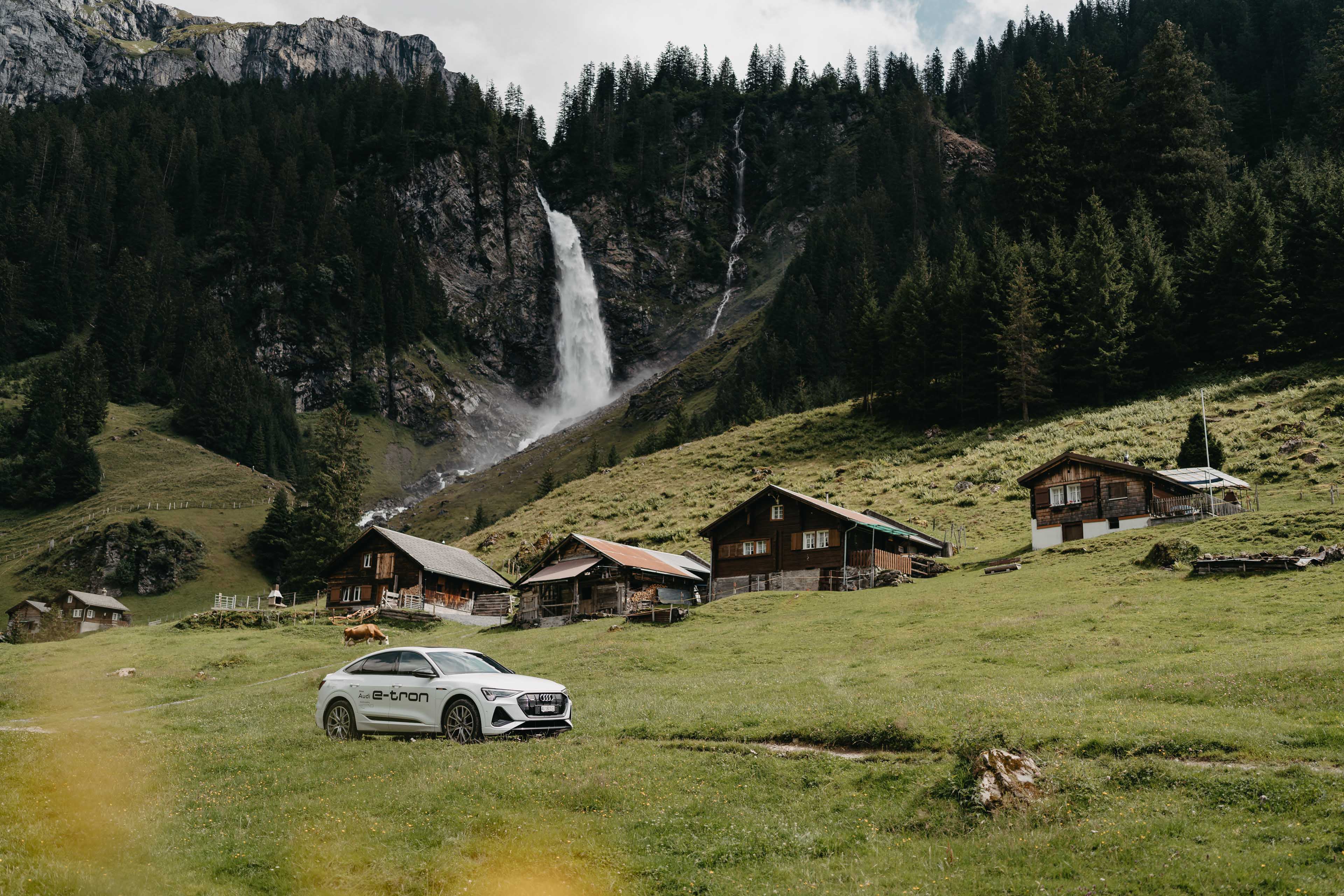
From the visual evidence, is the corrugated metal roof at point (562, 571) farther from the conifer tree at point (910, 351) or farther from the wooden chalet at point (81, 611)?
the conifer tree at point (910, 351)

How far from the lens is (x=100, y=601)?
85.1 meters

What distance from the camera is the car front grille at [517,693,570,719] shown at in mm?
17906

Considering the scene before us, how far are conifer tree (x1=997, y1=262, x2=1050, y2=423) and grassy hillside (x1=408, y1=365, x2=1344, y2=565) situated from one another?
3.38 m

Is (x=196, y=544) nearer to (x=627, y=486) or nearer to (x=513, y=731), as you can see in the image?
(x=627, y=486)

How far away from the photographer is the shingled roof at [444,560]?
64938 mm

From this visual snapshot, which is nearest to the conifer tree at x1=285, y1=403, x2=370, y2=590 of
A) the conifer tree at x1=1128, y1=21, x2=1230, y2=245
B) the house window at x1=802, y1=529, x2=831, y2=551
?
the house window at x1=802, y1=529, x2=831, y2=551

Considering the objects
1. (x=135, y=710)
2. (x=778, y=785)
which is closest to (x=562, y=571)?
(x=135, y=710)

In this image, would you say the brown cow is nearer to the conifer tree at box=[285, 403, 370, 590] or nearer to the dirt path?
the dirt path

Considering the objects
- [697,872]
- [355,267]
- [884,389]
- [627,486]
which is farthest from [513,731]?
[355,267]

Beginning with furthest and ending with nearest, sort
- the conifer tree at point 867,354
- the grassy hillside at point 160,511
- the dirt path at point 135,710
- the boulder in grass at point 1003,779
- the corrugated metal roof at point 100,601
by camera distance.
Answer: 1. the conifer tree at point 867,354
2. the grassy hillside at point 160,511
3. the corrugated metal roof at point 100,601
4. the dirt path at point 135,710
5. the boulder in grass at point 1003,779

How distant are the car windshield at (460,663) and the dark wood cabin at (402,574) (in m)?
46.4

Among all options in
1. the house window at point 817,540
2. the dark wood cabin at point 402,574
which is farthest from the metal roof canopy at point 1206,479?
the dark wood cabin at point 402,574

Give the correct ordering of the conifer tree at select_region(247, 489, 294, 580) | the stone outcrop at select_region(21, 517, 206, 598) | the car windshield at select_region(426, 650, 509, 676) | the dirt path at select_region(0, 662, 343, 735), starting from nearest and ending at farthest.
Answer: the car windshield at select_region(426, 650, 509, 676) → the dirt path at select_region(0, 662, 343, 735) → the stone outcrop at select_region(21, 517, 206, 598) → the conifer tree at select_region(247, 489, 294, 580)

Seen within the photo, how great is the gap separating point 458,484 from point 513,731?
135 m
